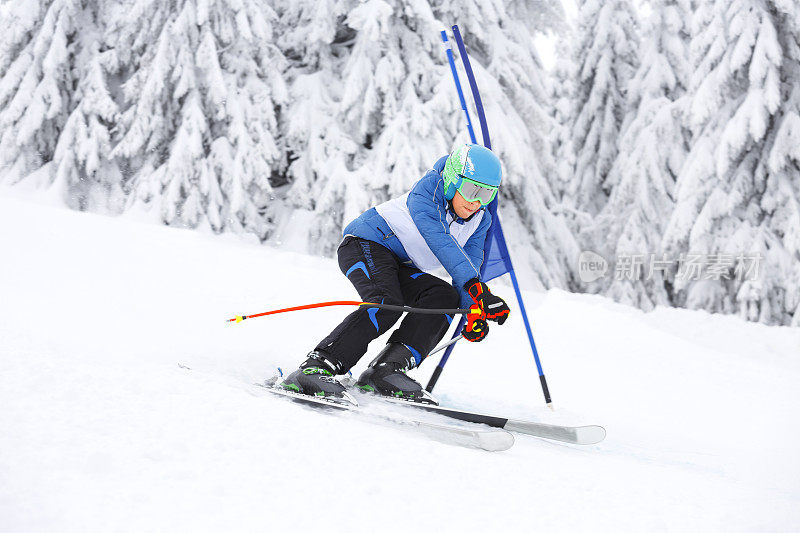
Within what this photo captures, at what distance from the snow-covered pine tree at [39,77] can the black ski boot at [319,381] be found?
9.35 m

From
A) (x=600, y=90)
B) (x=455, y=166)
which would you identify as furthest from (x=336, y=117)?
(x=600, y=90)

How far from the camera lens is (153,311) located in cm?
482

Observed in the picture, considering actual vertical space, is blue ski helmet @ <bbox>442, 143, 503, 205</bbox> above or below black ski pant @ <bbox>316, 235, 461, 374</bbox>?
above

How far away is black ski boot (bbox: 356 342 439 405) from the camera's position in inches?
129

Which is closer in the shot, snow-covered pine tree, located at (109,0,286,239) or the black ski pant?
the black ski pant

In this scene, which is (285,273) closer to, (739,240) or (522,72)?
(522,72)

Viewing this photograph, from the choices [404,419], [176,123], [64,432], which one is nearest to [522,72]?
[176,123]

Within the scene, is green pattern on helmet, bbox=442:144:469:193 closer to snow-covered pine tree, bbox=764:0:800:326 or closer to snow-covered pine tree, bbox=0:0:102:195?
snow-covered pine tree, bbox=0:0:102:195

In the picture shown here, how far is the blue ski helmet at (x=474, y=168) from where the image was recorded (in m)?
3.25

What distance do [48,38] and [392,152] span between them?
632cm

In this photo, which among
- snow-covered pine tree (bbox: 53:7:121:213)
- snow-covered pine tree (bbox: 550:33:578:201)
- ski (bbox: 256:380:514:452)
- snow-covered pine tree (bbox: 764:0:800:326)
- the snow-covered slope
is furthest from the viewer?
snow-covered pine tree (bbox: 550:33:578:201)

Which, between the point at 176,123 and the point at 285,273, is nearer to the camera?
the point at 285,273
